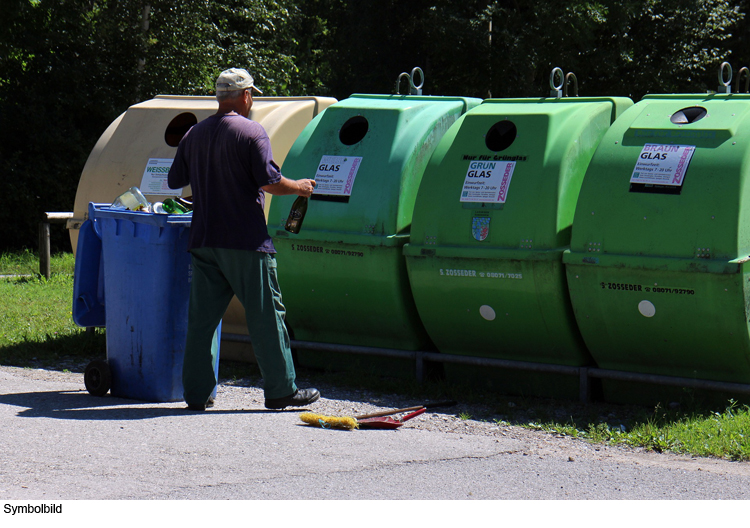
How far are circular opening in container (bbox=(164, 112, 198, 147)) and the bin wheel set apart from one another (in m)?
2.35

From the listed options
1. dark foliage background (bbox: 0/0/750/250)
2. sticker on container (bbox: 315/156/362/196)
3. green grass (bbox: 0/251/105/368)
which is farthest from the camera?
dark foliage background (bbox: 0/0/750/250)

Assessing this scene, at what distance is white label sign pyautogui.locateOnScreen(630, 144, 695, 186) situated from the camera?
4.55 metres

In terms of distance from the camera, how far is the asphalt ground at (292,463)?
133 inches

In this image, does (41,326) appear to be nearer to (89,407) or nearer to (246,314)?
(89,407)

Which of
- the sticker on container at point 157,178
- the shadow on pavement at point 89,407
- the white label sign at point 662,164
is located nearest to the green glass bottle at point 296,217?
the shadow on pavement at point 89,407

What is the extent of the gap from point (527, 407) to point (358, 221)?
4.57 feet

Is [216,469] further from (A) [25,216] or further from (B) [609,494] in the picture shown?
(A) [25,216]

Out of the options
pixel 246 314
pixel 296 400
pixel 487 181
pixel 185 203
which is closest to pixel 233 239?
pixel 246 314

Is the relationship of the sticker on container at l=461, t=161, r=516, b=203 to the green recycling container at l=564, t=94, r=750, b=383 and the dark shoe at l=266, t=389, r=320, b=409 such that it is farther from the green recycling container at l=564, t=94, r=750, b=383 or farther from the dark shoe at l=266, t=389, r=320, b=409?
the dark shoe at l=266, t=389, r=320, b=409

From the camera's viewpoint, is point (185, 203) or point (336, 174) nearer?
point (185, 203)

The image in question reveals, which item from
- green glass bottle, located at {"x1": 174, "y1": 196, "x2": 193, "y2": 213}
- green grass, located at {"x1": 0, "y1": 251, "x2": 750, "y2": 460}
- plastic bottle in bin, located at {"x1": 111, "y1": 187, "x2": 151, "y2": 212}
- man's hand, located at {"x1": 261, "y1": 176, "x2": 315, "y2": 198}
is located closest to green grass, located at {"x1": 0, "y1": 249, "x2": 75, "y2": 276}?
green grass, located at {"x1": 0, "y1": 251, "x2": 750, "y2": 460}

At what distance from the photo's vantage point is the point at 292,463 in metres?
3.74

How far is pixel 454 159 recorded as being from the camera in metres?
5.12

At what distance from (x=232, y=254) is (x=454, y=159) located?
4.54 ft
